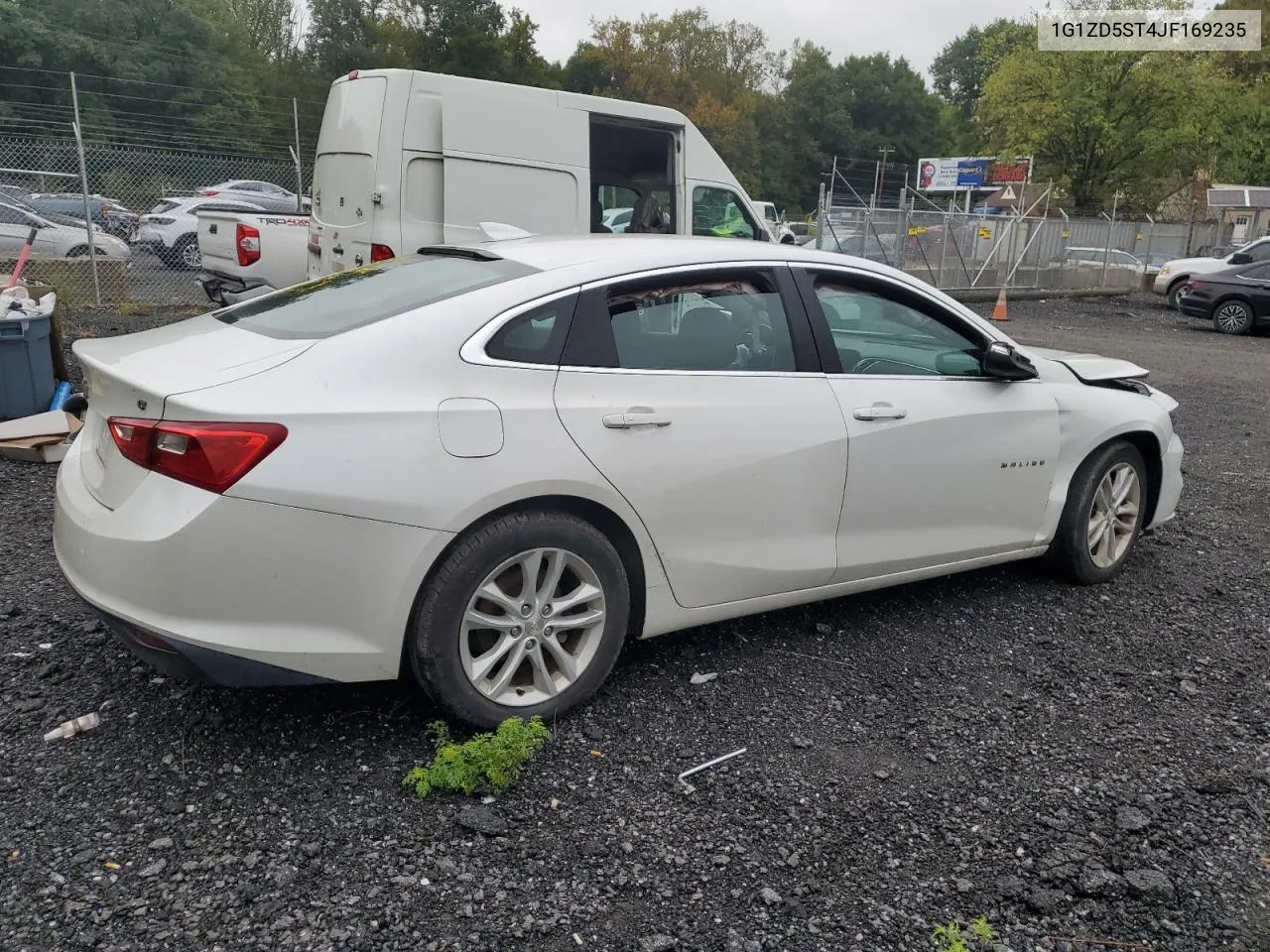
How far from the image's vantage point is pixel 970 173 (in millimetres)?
40812

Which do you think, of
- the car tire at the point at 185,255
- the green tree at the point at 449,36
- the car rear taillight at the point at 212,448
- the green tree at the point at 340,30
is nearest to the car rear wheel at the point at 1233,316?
the car tire at the point at 185,255

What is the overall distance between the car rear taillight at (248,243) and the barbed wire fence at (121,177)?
2.86 metres

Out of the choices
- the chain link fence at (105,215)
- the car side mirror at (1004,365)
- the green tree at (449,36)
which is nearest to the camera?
the car side mirror at (1004,365)

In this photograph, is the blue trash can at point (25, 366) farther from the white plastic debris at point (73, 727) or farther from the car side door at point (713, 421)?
the car side door at point (713, 421)

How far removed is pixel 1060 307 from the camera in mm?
23094

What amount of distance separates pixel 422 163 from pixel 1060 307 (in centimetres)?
1880

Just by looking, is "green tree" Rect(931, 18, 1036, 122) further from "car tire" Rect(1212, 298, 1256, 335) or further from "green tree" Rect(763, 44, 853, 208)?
"car tire" Rect(1212, 298, 1256, 335)

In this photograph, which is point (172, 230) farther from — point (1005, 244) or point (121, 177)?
point (1005, 244)

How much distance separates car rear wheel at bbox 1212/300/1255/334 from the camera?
728 inches

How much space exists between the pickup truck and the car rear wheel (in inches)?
633

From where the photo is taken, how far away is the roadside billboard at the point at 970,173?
32.6m

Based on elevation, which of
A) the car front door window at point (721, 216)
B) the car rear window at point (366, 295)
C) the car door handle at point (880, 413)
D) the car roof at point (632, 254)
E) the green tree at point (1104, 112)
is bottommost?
the car door handle at point (880, 413)

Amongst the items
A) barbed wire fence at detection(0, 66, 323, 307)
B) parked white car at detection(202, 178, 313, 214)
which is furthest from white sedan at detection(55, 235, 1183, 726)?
parked white car at detection(202, 178, 313, 214)

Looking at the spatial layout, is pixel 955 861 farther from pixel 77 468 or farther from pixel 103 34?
pixel 103 34
